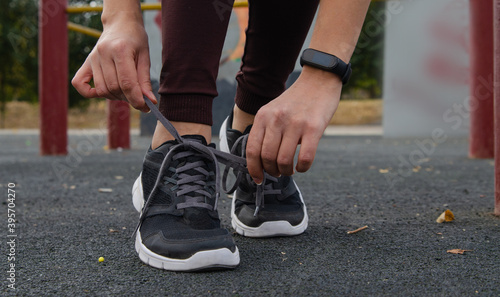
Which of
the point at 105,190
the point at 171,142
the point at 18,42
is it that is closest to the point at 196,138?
the point at 171,142

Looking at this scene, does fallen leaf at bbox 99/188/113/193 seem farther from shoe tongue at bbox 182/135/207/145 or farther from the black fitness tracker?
the black fitness tracker

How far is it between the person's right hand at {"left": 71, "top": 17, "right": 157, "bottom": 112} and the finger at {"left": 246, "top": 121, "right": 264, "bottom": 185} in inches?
5.9

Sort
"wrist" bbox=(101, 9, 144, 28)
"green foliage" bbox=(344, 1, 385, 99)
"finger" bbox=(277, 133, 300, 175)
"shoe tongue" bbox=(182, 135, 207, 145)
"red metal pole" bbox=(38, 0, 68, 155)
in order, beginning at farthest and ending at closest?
1. "green foliage" bbox=(344, 1, 385, 99)
2. "red metal pole" bbox=(38, 0, 68, 155)
3. "shoe tongue" bbox=(182, 135, 207, 145)
4. "wrist" bbox=(101, 9, 144, 28)
5. "finger" bbox=(277, 133, 300, 175)

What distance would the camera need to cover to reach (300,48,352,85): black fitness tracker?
55 centimetres

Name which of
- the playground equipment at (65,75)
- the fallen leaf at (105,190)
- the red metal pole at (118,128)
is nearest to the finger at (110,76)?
the fallen leaf at (105,190)

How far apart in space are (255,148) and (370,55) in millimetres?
10809

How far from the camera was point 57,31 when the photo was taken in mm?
2410

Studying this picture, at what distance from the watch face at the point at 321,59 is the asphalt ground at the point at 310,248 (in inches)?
10.1

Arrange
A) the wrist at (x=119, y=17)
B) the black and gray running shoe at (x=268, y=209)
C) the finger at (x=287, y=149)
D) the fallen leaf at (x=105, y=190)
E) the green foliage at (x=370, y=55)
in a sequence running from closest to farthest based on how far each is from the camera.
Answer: the finger at (x=287, y=149) < the wrist at (x=119, y=17) < the black and gray running shoe at (x=268, y=209) < the fallen leaf at (x=105, y=190) < the green foliage at (x=370, y=55)

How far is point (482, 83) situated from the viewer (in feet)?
7.48

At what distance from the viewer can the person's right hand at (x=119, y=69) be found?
1.89 ft

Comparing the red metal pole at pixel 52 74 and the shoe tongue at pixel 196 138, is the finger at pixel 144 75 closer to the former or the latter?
the shoe tongue at pixel 196 138

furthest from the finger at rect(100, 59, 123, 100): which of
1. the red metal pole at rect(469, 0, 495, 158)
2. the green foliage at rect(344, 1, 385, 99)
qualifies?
the green foliage at rect(344, 1, 385, 99)

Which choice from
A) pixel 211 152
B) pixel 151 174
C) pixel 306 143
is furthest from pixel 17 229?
pixel 306 143
